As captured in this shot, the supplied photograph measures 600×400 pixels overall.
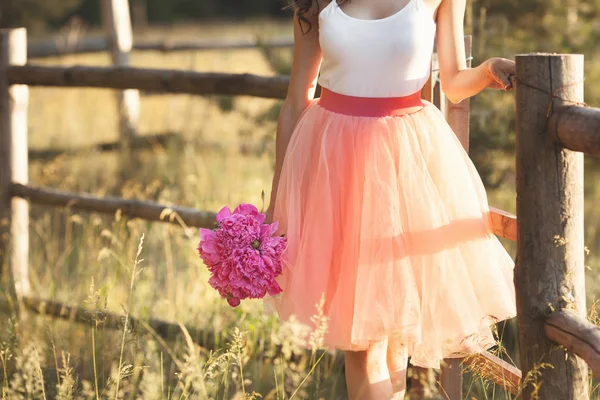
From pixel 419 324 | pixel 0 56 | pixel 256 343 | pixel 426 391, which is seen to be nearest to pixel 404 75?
pixel 419 324

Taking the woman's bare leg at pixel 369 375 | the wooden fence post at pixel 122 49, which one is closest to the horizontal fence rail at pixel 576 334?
the woman's bare leg at pixel 369 375

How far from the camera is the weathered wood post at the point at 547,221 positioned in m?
1.74

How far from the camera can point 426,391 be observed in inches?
105

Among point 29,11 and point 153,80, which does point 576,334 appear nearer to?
point 153,80

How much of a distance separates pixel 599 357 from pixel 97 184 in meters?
4.56

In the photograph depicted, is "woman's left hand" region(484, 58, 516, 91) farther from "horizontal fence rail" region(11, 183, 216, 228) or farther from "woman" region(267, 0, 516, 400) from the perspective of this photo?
"horizontal fence rail" region(11, 183, 216, 228)

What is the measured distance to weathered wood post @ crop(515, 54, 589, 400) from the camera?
1.74m

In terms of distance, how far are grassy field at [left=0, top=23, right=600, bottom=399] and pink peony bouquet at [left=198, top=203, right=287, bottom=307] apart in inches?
5.4

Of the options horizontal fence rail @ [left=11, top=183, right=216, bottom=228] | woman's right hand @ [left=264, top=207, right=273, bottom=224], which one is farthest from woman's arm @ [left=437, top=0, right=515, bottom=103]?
horizontal fence rail @ [left=11, top=183, right=216, bottom=228]

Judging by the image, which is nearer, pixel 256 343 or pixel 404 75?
pixel 404 75

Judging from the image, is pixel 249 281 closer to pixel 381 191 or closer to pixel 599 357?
pixel 381 191

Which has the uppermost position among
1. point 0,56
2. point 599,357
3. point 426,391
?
point 0,56

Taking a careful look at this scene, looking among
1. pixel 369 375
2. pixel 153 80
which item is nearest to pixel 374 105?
pixel 369 375

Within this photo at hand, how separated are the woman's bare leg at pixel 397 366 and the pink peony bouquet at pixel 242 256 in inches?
18.8
